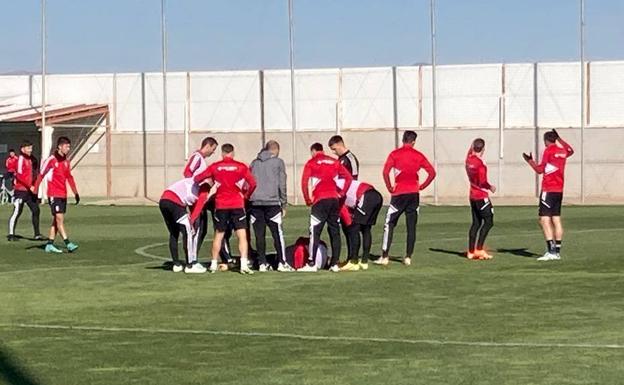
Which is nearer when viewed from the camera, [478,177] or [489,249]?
[478,177]

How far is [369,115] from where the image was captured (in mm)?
58781

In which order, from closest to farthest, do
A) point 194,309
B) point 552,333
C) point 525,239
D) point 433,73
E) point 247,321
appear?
point 552,333
point 247,321
point 194,309
point 525,239
point 433,73

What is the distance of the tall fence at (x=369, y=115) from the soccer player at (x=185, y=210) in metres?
35.0

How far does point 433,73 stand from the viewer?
5288 cm

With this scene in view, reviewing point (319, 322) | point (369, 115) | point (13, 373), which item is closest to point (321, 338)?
point (319, 322)

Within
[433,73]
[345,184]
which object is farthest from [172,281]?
[433,73]

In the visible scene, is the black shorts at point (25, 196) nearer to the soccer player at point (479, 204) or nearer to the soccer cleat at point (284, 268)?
the soccer cleat at point (284, 268)

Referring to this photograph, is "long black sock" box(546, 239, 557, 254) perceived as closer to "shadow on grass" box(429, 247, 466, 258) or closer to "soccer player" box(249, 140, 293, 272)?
"shadow on grass" box(429, 247, 466, 258)

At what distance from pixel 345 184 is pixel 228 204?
6.08ft

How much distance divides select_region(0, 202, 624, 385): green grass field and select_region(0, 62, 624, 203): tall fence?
32.4 metres

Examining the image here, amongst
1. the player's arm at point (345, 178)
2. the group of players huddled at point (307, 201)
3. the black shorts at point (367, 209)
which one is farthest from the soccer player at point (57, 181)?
the black shorts at point (367, 209)

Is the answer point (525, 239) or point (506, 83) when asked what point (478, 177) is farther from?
point (506, 83)

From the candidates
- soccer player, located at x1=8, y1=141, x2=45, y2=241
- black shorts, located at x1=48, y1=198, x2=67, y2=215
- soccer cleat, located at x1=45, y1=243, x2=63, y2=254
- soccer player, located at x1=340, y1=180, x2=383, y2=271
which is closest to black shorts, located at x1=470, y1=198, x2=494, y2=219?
soccer player, located at x1=340, y1=180, x2=383, y2=271

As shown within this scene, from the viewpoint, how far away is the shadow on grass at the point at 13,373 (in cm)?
1063
